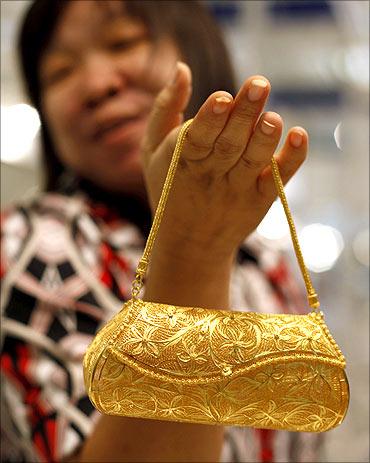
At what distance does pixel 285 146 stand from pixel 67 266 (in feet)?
0.99

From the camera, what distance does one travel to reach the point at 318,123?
1.28m

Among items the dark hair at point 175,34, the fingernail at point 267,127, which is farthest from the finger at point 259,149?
the dark hair at point 175,34

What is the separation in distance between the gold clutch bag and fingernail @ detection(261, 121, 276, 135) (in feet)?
0.08

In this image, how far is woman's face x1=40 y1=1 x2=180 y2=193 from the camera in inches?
28.8

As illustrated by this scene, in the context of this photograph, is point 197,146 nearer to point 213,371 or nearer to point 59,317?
point 213,371

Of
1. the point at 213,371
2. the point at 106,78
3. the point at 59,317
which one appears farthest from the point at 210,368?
the point at 106,78

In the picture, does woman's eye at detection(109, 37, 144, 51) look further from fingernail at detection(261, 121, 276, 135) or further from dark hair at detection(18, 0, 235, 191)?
fingernail at detection(261, 121, 276, 135)

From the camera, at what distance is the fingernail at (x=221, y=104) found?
16.2 inches

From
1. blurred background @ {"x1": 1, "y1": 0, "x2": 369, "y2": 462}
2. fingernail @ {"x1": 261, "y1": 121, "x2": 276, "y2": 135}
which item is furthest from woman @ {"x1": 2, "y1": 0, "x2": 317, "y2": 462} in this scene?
blurred background @ {"x1": 1, "y1": 0, "x2": 369, "y2": 462}

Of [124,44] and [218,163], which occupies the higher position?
[124,44]

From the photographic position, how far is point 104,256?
2.37ft

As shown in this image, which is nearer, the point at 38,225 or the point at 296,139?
the point at 296,139

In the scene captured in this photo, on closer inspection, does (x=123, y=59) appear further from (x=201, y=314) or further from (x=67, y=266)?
(x=201, y=314)

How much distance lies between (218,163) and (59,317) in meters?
0.30
